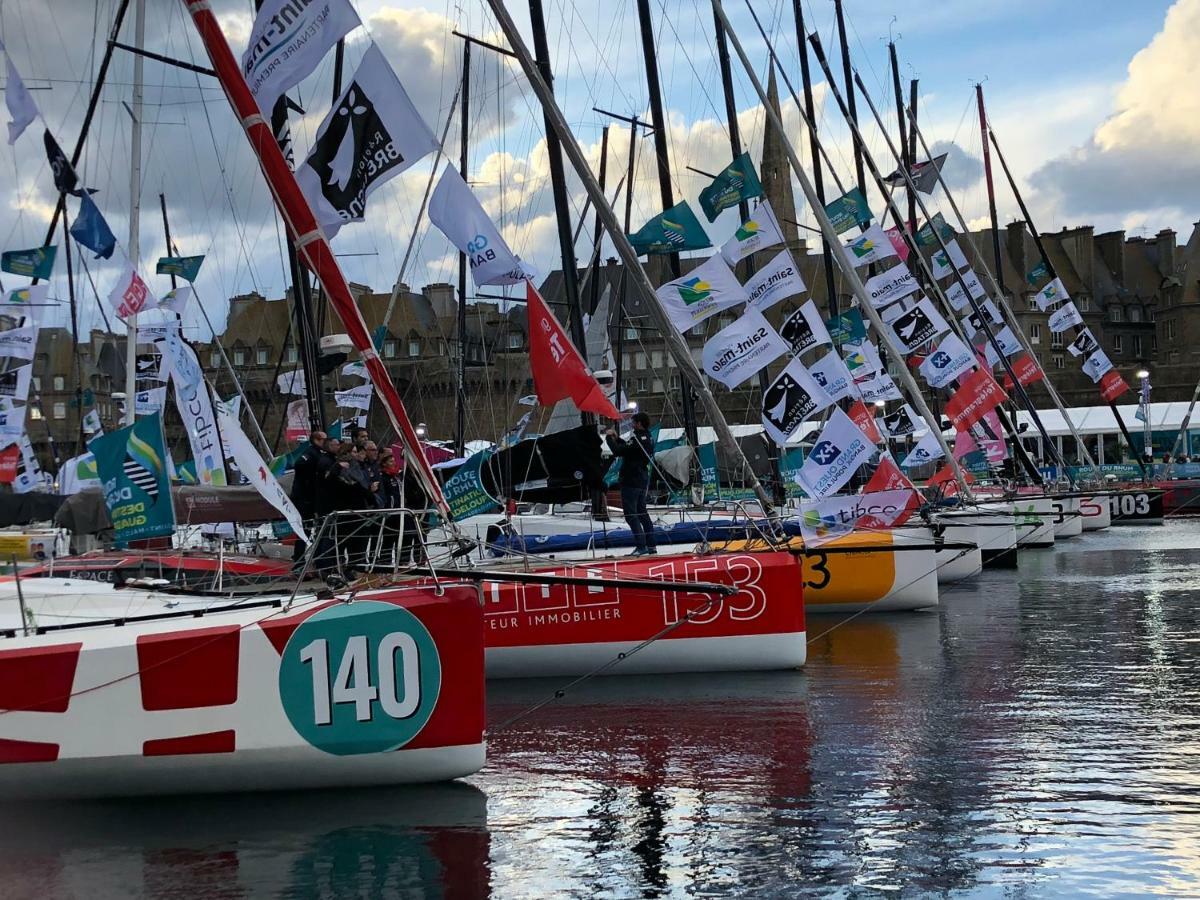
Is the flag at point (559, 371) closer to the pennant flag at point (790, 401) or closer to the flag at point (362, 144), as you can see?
the flag at point (362, 144)

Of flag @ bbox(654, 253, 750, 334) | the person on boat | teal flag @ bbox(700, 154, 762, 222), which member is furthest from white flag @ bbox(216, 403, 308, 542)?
teal flag @ bbox(700, 154, 762, 222)

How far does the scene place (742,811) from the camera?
768 centimetres

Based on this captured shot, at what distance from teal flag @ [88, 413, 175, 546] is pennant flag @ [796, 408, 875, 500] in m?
6.38

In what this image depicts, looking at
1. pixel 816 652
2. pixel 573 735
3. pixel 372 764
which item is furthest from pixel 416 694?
pixel 816 652

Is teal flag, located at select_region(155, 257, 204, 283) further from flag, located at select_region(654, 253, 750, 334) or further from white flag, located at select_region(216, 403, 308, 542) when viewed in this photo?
white flag, located at select_region(216, 403, 308, 542)

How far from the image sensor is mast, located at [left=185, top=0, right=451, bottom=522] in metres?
8.05

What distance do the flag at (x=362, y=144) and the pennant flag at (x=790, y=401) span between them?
6.01 meters

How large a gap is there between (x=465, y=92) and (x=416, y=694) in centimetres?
2123

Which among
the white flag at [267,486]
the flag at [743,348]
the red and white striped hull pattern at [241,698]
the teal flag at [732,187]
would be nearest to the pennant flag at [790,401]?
the flag at [743,348]

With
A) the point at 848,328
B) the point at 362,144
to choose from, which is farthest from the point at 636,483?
the point at 848,328

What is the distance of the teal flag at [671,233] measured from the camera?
51.0 ft

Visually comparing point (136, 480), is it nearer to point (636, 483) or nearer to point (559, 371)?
point (559, 371)

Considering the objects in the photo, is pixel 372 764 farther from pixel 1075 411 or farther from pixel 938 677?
pixel 1075 411

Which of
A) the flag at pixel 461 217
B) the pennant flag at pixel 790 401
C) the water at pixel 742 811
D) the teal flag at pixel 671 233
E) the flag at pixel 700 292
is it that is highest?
the teal flag at pixel 671 233
